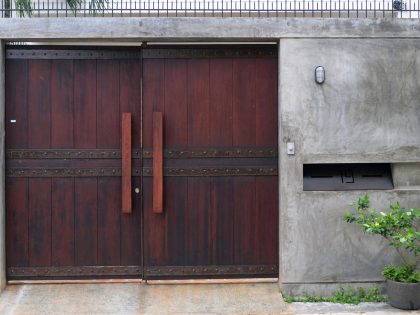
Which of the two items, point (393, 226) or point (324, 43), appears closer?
point (393, 226)

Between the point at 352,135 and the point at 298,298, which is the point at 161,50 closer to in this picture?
the point at 352,135

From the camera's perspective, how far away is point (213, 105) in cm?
634

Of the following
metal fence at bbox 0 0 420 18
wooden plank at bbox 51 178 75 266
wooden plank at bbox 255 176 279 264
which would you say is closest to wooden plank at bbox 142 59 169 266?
metal fence at bbox 0 0 420 18

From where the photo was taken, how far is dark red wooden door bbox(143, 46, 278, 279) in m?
6.32

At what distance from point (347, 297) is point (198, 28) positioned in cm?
342

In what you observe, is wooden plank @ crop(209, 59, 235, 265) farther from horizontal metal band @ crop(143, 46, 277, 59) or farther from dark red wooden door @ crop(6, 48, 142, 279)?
dark red wooden door @ crop(6, 48, 142, 279)

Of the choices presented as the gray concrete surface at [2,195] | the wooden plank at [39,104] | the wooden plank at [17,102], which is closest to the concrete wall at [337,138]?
the wooden plank at [39,104]

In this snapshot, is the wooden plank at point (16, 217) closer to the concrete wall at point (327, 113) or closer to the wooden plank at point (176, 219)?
the concrete wall at point (327, 113)

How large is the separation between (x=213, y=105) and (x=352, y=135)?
5.29 ft

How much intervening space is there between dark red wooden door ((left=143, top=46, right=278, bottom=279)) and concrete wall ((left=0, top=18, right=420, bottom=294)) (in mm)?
237

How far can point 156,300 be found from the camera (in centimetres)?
594

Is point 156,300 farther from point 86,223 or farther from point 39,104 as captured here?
point 39,104

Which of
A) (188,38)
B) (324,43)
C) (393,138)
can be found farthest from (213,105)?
(393,138)

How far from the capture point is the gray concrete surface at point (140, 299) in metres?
5.71
